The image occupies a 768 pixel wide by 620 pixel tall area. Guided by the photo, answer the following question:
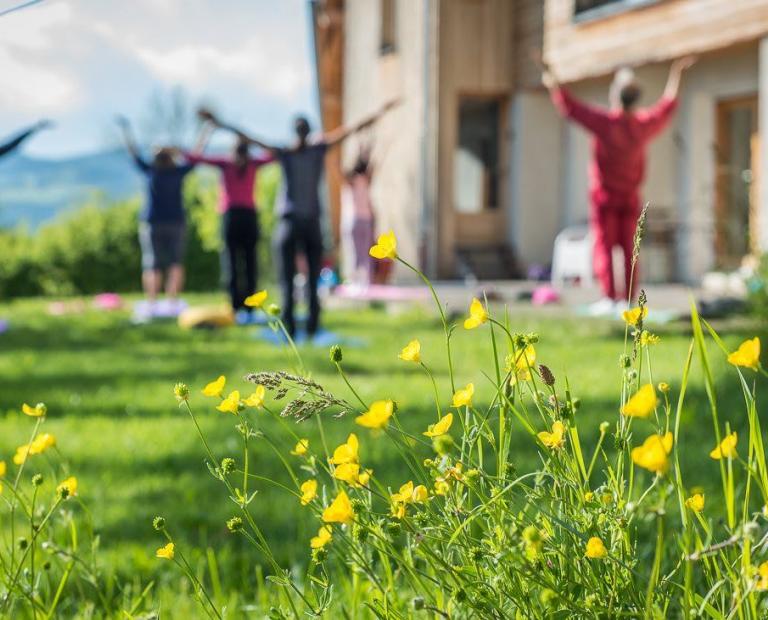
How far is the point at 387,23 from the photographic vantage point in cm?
1842

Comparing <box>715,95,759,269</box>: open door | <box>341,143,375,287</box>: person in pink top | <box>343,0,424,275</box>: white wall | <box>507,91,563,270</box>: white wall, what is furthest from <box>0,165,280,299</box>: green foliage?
<box>715,95,759,269</box>: open door

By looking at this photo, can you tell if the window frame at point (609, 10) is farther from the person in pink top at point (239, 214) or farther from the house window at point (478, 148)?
the person in pink top at point (239, 214)

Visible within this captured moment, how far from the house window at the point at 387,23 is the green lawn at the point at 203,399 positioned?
7.95 metres

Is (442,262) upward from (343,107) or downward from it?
downward

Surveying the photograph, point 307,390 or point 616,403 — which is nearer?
point 307,390

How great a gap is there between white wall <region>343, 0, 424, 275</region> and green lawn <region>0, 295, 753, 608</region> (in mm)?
5892

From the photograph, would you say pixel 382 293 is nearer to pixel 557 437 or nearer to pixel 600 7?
pixel 600 7

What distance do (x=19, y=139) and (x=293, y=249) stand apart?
5952 millimetres

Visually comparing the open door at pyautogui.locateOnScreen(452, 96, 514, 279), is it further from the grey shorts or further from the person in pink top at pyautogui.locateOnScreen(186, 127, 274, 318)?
the person in pink top at pyautogui.locateOnScreen(186, 127, 274, 318)

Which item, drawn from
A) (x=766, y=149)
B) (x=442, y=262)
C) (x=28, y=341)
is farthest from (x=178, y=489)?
(x=442, y=262)

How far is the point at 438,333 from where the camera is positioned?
32.9 feet

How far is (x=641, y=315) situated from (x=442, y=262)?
1592 centimetres

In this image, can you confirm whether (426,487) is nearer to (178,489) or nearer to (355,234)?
(178,489)

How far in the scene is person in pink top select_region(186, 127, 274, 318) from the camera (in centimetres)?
1112
